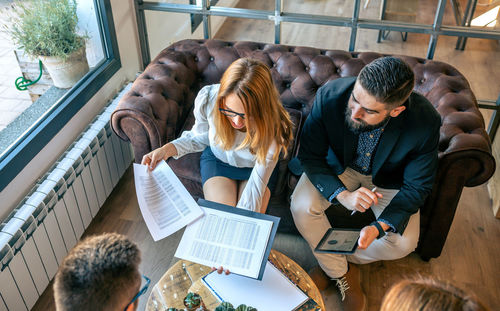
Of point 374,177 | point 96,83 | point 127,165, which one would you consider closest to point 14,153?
point 96,83

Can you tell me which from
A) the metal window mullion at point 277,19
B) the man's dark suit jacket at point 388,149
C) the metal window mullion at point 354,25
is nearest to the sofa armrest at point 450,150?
the man's dark suit jacket at point 388,149

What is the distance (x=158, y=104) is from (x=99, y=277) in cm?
133

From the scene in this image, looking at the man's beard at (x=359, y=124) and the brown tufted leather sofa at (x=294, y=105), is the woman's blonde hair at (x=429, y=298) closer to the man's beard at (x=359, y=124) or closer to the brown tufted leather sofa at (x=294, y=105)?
the man's beard at (x=359, y=124)

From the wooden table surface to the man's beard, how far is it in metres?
0.64

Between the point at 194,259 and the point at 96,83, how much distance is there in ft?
4.38

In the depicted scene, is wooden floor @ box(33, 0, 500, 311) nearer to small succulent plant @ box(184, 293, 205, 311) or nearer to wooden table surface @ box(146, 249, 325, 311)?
wooden table surface @ box(146, 249, 325, 311)

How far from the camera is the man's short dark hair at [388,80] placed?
1611 mm

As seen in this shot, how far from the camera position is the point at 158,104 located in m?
2.15

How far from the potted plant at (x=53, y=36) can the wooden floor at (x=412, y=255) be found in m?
0.77

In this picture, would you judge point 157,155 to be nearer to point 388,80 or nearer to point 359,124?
point 359,124

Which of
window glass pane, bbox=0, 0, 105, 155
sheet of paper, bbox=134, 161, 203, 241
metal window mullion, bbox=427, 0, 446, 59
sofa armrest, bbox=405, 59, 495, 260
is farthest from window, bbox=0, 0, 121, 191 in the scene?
metal window mullion, bbox=427, 0, 446, 59

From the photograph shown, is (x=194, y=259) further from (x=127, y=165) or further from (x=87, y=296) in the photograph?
(x=127, y=165)

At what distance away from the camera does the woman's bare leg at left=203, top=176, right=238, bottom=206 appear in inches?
76.7

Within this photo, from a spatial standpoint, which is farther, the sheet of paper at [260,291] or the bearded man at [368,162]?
the bearded man at [368,162]
